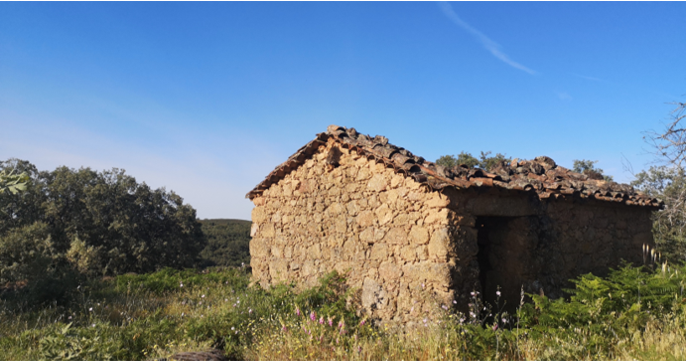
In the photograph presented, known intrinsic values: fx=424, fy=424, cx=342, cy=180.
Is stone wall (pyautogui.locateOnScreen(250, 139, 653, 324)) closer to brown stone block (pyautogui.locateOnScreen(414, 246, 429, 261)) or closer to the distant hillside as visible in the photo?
brown stone block (pyautogui.locateOnScreen(414, 246, 429, 261))

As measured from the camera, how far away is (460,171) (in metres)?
6.03

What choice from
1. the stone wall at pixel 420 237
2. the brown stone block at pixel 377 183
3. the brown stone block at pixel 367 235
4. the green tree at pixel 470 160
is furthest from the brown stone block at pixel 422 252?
the green tree at pixel 470 160

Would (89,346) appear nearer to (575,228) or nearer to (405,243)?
(405,243)

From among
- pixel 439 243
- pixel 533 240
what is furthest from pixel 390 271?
pixel 533 240

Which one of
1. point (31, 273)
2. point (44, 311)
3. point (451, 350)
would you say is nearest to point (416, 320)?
point (451, 350)

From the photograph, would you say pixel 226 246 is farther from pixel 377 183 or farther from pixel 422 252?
pixel 422 252

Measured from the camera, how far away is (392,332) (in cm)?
566

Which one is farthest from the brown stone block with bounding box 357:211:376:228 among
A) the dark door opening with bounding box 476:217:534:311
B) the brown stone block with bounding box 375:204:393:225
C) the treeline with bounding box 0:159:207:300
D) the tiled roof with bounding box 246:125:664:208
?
the treeline with bounding box 0:159:207:300

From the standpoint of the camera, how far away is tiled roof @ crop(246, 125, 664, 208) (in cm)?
578

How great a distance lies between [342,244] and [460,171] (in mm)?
2213

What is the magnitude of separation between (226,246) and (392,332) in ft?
83.5

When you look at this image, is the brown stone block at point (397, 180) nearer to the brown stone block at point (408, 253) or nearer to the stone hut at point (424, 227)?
the stone hut at point (424, 227)

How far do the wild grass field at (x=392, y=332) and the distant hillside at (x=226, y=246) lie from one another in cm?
1747

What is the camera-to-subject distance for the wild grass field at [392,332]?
169 inches
